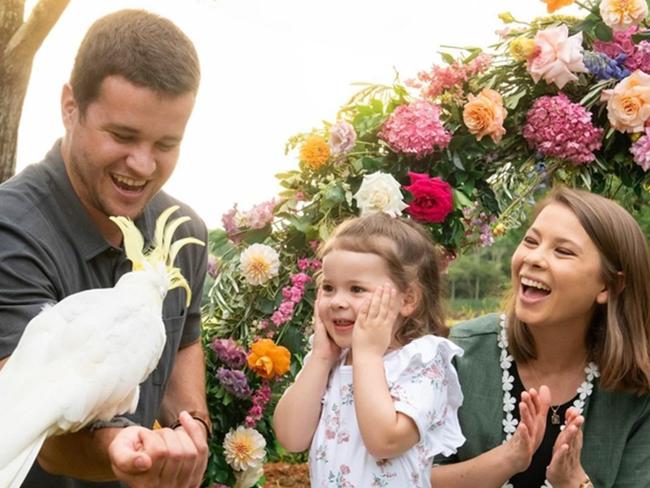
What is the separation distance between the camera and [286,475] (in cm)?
754

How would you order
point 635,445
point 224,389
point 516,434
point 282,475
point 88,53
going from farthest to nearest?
point 282,475 < point 224,389 < point 635,445 < point 516,434 < point 88,53

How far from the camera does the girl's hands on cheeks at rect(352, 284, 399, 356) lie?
2.90 meters

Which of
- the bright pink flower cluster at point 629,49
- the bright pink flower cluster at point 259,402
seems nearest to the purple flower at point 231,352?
the bright pink flower cluster at point 259,402

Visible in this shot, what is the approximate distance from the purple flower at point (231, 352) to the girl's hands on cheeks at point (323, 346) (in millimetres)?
1168

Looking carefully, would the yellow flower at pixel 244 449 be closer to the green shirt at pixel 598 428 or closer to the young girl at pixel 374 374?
the green shirt at pixel 598 428

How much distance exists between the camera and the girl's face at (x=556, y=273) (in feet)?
11.0

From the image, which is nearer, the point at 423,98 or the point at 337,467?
the point at 337,467

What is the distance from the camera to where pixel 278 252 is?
4289 millimetres

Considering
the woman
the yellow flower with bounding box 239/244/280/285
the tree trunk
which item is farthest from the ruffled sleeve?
the tree trunk

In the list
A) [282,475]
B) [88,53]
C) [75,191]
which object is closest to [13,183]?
[75,191]

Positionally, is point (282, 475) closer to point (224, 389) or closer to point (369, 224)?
point (224, 389)

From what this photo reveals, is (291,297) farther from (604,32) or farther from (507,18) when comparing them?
(604,32)

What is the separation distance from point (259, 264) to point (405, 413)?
1468mm

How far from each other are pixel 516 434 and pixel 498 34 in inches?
77.2
